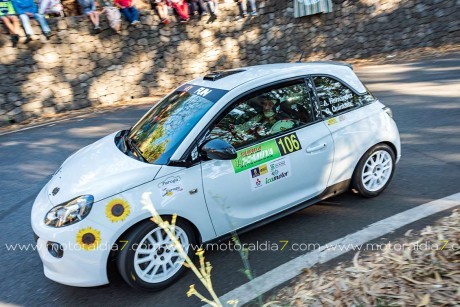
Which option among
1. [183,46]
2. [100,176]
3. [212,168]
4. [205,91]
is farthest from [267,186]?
[183,46]

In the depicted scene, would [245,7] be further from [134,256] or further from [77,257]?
[77,257]

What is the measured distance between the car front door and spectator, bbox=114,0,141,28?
9684mm

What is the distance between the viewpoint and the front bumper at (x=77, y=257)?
3256mm

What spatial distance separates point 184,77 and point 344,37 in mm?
6709

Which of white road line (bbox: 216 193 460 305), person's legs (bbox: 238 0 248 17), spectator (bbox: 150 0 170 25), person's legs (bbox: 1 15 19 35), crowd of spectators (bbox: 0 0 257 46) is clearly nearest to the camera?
white road line (bbox: 216 193 460 305)

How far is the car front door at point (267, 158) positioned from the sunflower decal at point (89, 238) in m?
0.96

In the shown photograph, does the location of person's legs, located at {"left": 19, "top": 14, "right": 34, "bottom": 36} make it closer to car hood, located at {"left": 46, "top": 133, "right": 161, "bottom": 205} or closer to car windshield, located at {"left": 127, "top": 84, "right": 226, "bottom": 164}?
car windshield, located at {"left": 127, "top": 84, "right": 226, "bottom": 164}

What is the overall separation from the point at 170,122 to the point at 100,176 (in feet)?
2.91

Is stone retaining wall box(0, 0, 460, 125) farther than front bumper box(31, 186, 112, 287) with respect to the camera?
Yes

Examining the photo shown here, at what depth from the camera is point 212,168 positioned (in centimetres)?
363

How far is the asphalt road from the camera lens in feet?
11.8

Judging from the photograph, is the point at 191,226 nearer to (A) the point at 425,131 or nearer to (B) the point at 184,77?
(A) the point at 425,131

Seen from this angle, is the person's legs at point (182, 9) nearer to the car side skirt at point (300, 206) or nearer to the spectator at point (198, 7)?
the spectator at point (198, 7)

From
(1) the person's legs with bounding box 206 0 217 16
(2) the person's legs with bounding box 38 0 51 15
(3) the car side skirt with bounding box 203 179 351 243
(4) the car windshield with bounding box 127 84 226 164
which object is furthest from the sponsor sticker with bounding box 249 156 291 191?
(1) the person's legs with bounding box 206 0 217 16
